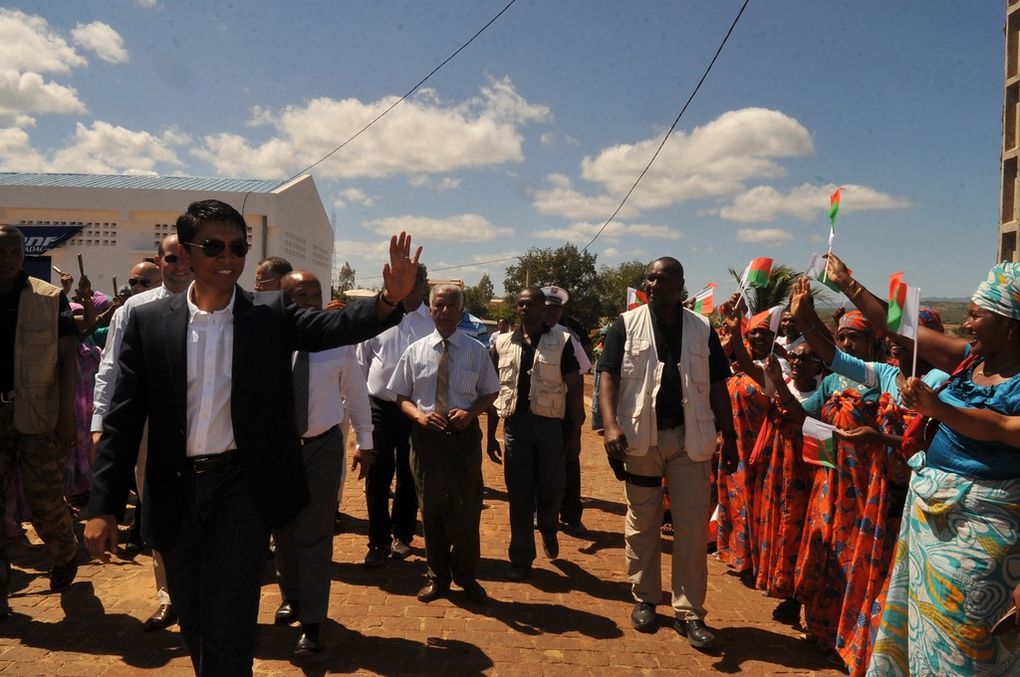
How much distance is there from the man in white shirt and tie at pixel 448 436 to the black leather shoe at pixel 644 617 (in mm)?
1045

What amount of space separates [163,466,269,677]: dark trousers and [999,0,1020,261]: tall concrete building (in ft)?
32.4

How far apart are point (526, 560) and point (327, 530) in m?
1.85

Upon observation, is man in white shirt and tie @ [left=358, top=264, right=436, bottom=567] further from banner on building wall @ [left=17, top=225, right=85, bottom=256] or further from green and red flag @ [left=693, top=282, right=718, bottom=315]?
banner on building wall @ [left=17, top=225, right=85, bottom=256]

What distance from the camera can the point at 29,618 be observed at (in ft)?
14.7

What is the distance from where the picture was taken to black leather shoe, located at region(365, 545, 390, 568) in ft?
18.1

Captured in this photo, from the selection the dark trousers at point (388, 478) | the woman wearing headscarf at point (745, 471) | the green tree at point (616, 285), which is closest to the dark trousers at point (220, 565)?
the dark trousers at point (388, 478)

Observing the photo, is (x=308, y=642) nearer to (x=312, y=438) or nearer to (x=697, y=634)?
(x=312, y=438)

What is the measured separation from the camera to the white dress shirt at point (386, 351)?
5922 millimetres

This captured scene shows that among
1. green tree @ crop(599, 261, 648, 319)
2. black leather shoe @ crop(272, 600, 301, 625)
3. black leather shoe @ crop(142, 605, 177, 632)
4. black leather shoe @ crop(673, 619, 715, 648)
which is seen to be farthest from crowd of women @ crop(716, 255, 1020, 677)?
green tree @ crop(599, 261, 648, 319)

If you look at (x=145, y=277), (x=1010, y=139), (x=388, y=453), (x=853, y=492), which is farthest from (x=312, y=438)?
(x=1010, y=139)

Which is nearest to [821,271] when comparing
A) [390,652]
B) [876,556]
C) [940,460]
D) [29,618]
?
[940,460]

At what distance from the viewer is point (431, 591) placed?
4.93m

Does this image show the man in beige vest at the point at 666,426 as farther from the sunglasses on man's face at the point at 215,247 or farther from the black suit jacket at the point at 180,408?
the sunglasses on man's face at the point at 215,247

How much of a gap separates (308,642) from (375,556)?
1.54 meters
